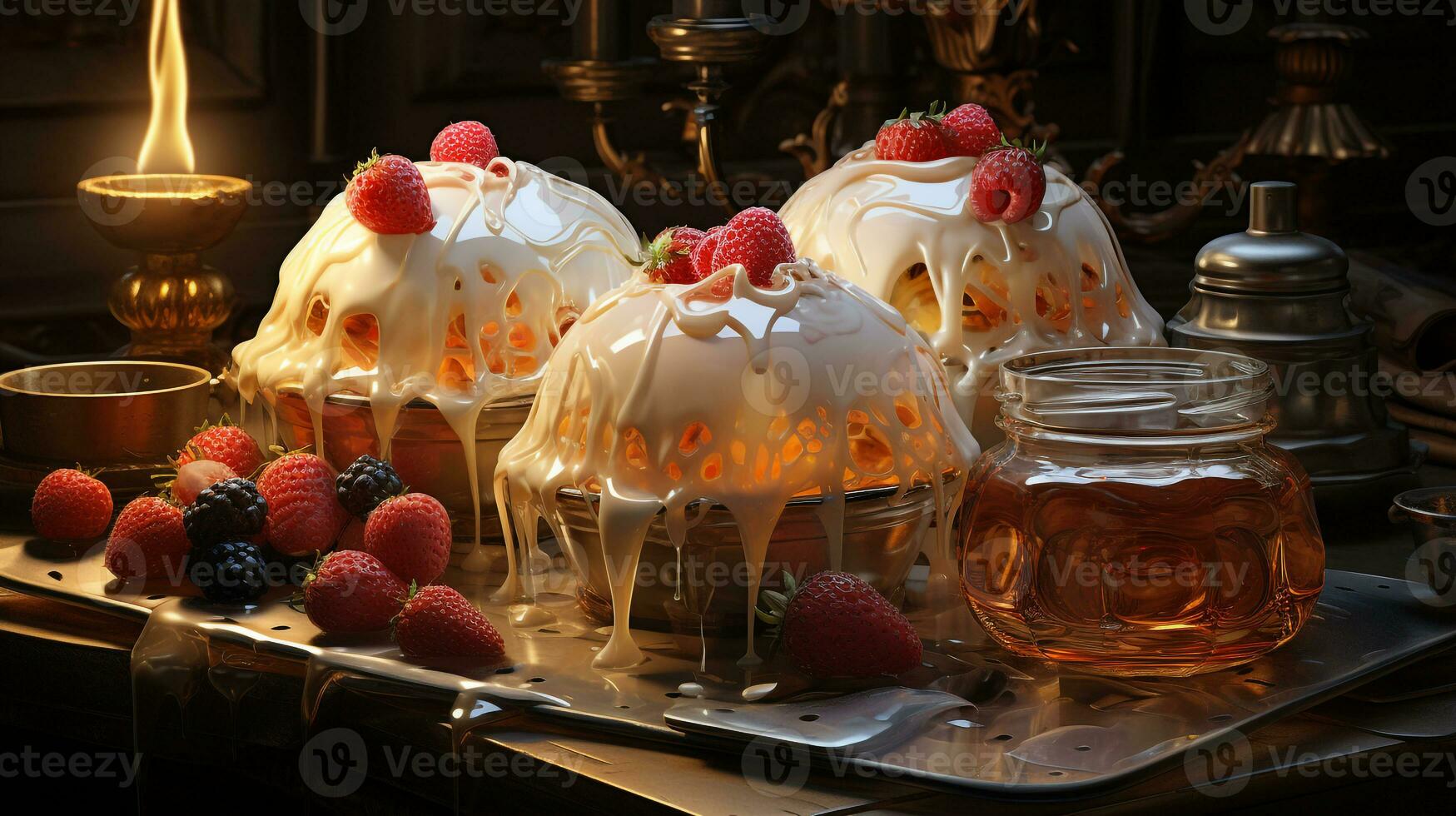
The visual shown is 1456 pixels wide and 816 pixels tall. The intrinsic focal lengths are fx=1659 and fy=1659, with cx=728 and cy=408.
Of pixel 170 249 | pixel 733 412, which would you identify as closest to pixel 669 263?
pixel 733 412

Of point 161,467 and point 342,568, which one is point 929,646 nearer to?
point 342,568

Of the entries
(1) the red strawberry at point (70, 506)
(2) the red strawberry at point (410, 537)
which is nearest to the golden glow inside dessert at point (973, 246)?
(2) the red strawberry at point (410, 537)

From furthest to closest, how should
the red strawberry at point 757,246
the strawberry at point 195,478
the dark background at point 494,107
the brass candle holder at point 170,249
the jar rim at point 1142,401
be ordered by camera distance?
the dark background at point 494,107
the brass candle holder at point 170,249
the strawberry at point 195,478
the red strawberry at point 757,246
the jar rim at point 1142,401

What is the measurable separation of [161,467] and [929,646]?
27.4 inches

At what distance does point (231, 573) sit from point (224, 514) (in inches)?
2.0

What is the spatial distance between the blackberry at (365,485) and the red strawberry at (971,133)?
0.54 meters

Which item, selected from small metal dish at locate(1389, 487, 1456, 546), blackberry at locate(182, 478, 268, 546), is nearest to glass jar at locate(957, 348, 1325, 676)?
small metal dish at locate(1389, 487, 1456, 546)

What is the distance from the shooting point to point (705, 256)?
1.17m

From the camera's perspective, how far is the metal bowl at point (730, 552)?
108cm

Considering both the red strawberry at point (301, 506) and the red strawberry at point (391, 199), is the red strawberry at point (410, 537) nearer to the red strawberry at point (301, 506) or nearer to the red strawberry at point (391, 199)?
the red strawberry at point (301, 506)

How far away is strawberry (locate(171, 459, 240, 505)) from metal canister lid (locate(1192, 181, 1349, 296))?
0.81m

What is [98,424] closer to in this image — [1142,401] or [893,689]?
[893,689]

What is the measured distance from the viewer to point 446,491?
51.9 inches

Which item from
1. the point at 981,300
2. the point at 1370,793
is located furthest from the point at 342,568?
the point at 1370,793
